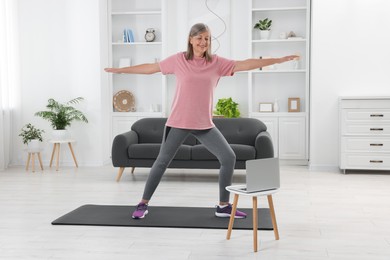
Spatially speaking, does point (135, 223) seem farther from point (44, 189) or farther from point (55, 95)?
point (55, 95)

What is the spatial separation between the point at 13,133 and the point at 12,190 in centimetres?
225

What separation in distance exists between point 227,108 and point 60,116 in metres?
2.26

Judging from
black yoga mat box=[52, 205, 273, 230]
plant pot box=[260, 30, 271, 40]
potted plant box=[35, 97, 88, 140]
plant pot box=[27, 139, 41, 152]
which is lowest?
black yoga mat box=[52, 205, 273, 230]

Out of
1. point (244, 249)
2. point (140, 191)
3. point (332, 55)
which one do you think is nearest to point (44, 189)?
point (140, 191)

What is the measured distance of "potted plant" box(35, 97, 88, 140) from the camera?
24.2ft

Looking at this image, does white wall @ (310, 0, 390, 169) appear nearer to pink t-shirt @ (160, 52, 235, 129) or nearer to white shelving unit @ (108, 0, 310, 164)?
white shelving unit @ (108, 0, 310, 164)

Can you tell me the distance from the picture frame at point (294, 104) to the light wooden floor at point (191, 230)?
133 cm

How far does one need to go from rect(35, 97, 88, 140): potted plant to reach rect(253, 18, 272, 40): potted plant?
272cm

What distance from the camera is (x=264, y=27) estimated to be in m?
7.81

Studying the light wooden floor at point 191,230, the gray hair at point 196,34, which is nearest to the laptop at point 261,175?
the light wooden floor at point 191,230

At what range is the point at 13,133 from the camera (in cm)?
779

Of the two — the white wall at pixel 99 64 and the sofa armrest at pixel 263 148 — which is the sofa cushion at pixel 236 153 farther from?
the white wall at pixel 99 64

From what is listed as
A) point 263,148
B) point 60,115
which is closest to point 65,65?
point 60,115

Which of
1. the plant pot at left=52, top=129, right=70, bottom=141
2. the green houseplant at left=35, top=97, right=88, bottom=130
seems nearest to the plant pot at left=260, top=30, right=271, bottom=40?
the green houseplant at left=35, top=97, right=88, bottom=130
